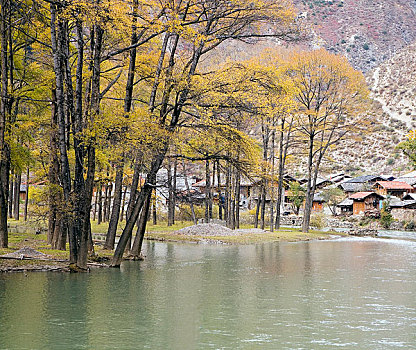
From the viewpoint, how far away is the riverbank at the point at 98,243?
16.8 metres

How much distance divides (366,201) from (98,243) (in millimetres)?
57459

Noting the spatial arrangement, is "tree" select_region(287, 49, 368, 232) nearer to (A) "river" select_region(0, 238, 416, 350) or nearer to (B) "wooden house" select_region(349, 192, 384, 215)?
(A) "river" select_region(0, 238, 416, 350)

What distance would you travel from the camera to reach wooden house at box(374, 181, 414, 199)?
7889 centimetres

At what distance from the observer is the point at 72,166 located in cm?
2367

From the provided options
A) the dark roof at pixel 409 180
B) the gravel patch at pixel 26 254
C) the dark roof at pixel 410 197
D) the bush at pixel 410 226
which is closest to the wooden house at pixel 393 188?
the dark roof at pixel 409 180

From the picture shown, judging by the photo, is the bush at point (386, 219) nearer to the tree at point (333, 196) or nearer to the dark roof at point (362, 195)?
the dark roof at point (362, 195)

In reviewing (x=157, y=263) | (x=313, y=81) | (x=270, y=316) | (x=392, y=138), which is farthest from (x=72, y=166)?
(x=392, y=138)

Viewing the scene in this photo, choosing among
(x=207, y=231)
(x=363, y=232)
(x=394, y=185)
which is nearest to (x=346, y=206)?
(x=394, y=185)

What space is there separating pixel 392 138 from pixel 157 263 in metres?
85.7

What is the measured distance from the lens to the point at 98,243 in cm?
2742

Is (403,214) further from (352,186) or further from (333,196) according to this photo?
(352,186)

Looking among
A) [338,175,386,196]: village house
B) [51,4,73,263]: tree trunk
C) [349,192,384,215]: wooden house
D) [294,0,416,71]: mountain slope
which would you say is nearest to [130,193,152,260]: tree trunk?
[51,4,73,263]: tree trunk

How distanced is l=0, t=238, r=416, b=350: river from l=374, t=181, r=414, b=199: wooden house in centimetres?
6160

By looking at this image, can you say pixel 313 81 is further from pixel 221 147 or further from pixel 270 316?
pixel 270 316
